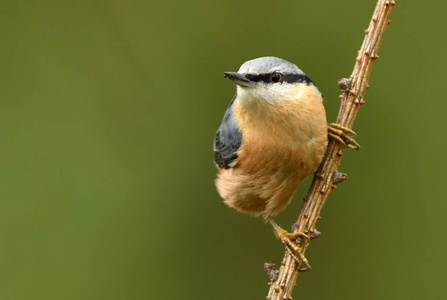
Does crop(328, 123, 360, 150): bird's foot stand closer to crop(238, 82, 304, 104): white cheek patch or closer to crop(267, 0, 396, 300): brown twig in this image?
crop(267, 0, 396, 300): brown twig

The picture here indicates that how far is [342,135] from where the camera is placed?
2752mm

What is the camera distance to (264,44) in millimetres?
4348

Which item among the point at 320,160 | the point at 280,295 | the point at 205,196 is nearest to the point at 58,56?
the point at 205,196

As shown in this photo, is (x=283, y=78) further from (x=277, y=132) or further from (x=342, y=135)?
(x=342, y=135)

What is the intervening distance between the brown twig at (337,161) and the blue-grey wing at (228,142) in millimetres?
455

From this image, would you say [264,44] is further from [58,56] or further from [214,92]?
[58,56]

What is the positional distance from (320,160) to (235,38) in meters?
1.93

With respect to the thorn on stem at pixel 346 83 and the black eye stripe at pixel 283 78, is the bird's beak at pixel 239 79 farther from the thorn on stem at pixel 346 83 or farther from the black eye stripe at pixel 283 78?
the thorn on stem at pixel 346 83

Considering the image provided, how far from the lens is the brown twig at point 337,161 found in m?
2.33

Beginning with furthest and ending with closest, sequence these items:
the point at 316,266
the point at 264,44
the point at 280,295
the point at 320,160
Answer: the point at 264,44 → the point at 316,266 → the point at 320,160 → the point at 280,295

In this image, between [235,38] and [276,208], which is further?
[235,38]

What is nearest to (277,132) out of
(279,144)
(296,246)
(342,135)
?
(279,144)

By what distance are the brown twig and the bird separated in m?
0.06

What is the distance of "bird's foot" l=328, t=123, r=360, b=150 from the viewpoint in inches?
107
